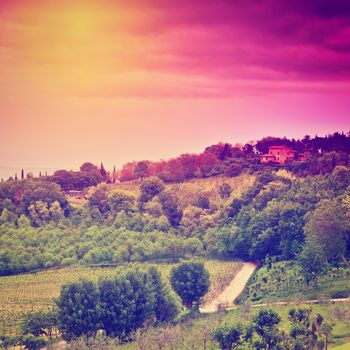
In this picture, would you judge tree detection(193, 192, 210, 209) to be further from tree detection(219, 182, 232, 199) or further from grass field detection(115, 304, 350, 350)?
grass field detection(115, 304, 350, 350)

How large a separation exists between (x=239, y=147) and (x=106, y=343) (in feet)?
67.7

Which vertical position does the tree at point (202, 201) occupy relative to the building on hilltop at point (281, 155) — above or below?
below

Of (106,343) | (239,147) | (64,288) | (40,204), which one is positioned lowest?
(106,343)

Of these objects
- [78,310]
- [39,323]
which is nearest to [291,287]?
[78,310]

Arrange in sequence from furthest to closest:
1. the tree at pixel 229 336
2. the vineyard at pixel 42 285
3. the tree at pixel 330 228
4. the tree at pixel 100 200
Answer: the tree at pixel 100 200
the tree at pixel 330 228
the vineyard at pixel 42 285
the tree at pixel 229 336

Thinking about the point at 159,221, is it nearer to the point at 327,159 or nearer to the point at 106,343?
the point at 327,159

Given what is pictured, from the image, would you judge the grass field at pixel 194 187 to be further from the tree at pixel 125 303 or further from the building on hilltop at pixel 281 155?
the tree at pixel 125 303

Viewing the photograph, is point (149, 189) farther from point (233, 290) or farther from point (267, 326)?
point (267, 326)

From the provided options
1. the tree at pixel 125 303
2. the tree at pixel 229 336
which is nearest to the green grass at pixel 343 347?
the tree at pixel 229 336

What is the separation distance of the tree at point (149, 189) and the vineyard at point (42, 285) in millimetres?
6391

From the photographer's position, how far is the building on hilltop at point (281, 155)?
35.6 meters

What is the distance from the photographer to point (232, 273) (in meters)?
23.9

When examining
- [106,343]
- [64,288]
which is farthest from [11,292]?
[106,343]

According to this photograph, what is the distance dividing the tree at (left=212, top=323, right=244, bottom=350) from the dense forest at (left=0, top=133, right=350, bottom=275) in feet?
18.6
